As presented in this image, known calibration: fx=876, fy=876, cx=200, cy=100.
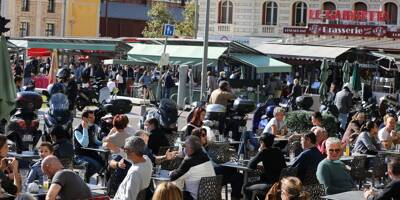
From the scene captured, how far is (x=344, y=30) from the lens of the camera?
49094mm

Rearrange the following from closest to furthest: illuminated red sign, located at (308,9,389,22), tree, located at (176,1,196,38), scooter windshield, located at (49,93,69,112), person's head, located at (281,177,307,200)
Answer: person's head, located at (281,177,307,200)
scooter windshield, located at (49,93,69,112)
illuminated red sign, located at (308,9,389,22)
tree, located at (176,1,196,38)

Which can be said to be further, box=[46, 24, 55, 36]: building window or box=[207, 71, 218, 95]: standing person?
box=[46, 24, 55, 36]: building window

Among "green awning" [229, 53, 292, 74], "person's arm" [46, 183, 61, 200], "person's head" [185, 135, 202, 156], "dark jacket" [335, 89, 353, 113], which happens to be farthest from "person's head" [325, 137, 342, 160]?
"green awning" [229, 53, 292, 74]

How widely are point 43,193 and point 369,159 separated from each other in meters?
6.54

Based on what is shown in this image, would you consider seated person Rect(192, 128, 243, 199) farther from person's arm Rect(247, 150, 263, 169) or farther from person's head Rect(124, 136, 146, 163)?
person's head Rect(124, 136, 146, 163)

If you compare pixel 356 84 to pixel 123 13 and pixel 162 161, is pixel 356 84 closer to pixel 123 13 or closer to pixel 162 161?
pixel 162 161

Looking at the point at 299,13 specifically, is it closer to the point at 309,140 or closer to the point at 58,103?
the point at 58,103

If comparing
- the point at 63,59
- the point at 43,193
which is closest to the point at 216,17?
the point at 63,59

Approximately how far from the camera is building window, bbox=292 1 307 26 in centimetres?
5431

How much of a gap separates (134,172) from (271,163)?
2.61 m

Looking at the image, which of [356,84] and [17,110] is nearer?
[17,110]

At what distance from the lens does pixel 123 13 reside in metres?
81.2

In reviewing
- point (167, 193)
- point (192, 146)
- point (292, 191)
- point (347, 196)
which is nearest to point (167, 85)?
point (192, 146)

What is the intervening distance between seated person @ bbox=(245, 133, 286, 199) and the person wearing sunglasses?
0.66 meters
